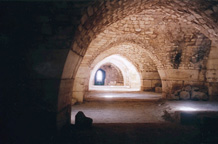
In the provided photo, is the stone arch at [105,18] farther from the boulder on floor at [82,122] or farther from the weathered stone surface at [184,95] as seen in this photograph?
the weathered stone surface at [184,95]

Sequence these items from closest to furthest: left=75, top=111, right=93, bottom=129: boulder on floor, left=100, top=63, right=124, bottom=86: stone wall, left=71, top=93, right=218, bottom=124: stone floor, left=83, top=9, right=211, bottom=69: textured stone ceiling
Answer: left=75, top=111, right=93, bottom=129: boulder on floor < left=71, top=93, right=218, bottom=124: stone floor < left=83, top=9, right=211, bottom=69: textured stone ceiling < left=100, top=63, right=124, bottom=86: stone wall

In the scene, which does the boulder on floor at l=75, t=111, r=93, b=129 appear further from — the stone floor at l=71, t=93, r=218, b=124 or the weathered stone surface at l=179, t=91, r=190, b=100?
the weathered stone surface at l=179, t=91, r=190, b=100

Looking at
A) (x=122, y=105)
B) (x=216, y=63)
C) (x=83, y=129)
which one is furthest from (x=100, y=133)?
(x=216, y=63)

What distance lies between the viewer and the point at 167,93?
24.2ft

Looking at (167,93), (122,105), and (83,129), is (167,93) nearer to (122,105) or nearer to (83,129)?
(122,105)

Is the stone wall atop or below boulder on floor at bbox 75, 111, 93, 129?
atop

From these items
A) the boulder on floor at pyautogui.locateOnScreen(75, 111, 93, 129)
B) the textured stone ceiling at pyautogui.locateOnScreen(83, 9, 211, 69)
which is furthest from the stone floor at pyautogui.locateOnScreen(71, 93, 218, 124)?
the textured stone ceiling at pyautogui.locateOnScreen(83, 9, 211, 69)

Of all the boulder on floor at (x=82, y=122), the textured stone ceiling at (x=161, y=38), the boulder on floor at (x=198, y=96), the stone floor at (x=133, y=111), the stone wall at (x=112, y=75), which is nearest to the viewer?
the boulder on floor at (x=82, y=122)

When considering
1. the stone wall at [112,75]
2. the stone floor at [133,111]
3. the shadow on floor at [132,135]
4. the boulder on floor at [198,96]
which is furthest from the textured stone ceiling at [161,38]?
the stone wall at [112,75]

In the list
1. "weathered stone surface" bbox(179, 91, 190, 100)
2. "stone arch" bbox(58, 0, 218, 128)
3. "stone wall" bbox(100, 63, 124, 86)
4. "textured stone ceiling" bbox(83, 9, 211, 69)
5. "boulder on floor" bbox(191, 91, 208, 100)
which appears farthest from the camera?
"stone wall" bbox(100, 63, 124, 86)

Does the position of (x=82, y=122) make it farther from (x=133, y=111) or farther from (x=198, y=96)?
(x=198, y=96)

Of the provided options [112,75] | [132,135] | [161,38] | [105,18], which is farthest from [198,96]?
[112,75]

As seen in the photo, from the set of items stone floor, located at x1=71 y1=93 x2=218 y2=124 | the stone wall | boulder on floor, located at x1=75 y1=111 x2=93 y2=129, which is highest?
the stone wall

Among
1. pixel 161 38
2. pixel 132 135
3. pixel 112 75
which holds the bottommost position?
pixel 132 135
